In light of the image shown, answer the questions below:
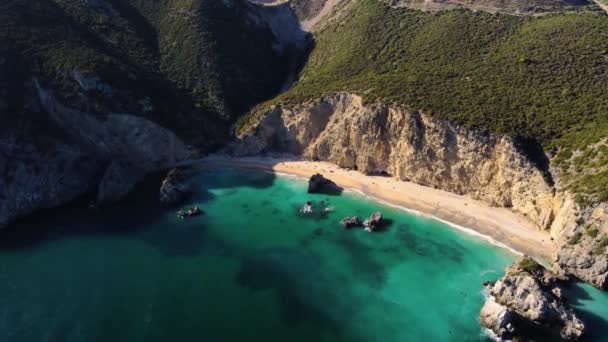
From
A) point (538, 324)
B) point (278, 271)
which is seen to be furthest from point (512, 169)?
point (278, 271)

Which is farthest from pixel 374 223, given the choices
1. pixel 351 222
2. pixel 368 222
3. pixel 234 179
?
pixel 234 179

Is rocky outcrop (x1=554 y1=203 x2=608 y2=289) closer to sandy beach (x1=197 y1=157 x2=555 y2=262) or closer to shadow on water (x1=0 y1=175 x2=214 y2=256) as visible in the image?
sandy beach (x1=197 y1=157 x2=555 y2=262)

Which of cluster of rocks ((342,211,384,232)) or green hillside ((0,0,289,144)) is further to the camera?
green hillside ((0,0,289,144))

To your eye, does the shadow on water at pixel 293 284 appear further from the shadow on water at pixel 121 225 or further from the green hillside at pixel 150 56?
the green hillside at pixel 150 56

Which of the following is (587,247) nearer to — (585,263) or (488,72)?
(585,263)

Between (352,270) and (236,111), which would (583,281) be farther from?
(236,111)

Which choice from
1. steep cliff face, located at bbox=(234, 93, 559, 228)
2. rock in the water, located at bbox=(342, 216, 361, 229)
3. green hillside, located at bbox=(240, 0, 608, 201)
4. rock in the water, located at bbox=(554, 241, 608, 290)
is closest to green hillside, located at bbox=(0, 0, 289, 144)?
green hillside, located at bbox=(240, 0, 608, 201)
